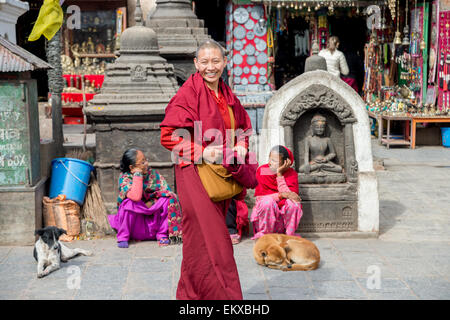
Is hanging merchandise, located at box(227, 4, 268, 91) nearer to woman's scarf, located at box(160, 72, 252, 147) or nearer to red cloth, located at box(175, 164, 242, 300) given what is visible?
woman's scarf, located at box(160, 72, 252, 147)

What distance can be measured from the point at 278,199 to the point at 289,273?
1.00m

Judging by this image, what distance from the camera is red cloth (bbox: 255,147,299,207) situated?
19.6 ft

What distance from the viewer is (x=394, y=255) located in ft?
18.7

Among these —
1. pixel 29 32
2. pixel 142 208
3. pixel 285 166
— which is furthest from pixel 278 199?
pixel 29 32

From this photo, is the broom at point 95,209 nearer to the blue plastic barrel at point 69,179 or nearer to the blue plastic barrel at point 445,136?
the blue plastic barrel at point 69,179

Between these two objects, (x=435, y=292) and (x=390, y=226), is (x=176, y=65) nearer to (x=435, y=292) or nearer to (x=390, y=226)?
(x=390, y=226)

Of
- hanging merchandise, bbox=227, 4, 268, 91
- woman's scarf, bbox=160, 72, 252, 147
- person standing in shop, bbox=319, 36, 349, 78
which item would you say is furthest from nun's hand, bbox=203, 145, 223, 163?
hanging merchandise, bbox=227, 4, 268, 91

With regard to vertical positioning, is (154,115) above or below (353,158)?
above

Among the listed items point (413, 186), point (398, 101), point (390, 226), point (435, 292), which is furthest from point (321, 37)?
point (435, 292)

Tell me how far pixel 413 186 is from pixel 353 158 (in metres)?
2.91

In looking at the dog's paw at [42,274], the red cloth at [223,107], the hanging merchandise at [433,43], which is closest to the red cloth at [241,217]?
the dog's paw at [42,274]

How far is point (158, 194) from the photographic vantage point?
6098 mm

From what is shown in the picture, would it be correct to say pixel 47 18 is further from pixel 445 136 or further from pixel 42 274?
pixel 445 136

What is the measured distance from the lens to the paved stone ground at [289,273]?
15.3 feet
